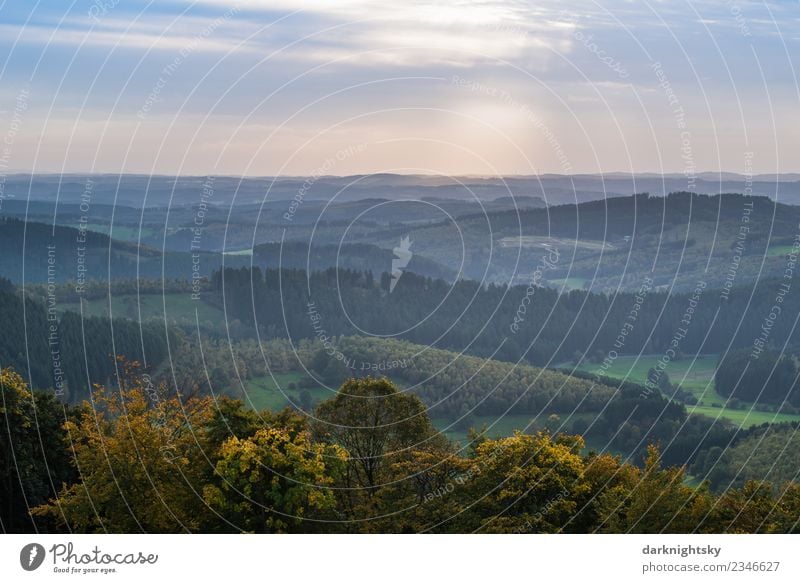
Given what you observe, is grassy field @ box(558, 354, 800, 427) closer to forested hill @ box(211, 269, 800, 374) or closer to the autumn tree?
forested hill @ box(211, 269, 800, 374)

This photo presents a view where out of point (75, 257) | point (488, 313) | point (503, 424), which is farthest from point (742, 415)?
point (75, 257)

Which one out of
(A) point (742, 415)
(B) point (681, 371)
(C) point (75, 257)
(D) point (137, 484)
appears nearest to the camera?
(D) point (137, 484)

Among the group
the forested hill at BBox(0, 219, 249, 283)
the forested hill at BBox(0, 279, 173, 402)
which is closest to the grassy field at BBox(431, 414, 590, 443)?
the forested hill at BBox(0, 279, 173, 402)

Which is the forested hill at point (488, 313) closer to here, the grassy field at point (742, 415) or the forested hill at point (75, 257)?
the grassy field at point (742, 415)

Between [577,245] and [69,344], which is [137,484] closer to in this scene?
[69,344]

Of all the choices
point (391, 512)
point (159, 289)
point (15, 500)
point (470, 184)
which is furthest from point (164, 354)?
point (391, 512)

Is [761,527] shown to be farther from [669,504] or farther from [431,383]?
[431,383]
